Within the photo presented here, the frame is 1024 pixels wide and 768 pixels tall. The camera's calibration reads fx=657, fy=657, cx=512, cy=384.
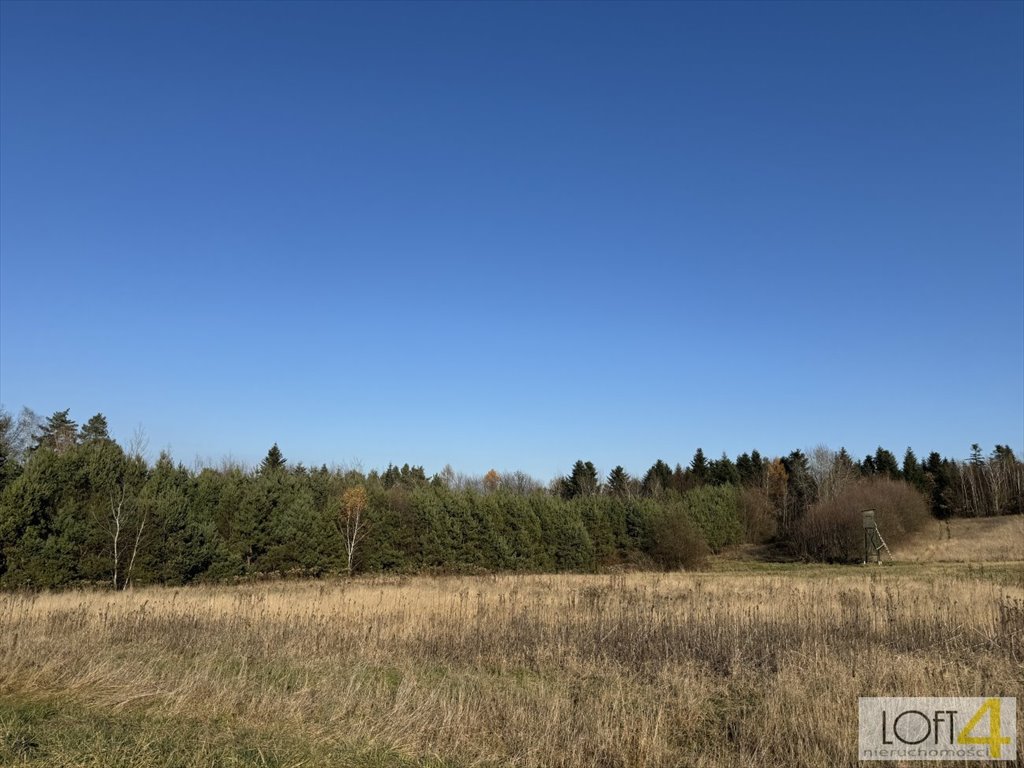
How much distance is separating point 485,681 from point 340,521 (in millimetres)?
31946

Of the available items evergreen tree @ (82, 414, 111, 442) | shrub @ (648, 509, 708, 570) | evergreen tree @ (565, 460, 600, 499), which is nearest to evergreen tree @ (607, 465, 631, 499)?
evergreen tree @ (565, 460, 600, 499)

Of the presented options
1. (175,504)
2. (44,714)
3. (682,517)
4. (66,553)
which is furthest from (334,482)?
(44,714)

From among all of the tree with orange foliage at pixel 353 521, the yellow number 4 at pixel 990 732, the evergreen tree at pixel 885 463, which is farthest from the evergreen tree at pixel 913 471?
the yellow number 4 at pixel 990 732

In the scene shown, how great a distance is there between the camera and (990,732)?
17.3 feet

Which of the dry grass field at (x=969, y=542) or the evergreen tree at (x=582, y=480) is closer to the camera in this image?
the dry grass field at (x=969, y=542)

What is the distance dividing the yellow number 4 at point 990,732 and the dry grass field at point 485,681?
0.49m

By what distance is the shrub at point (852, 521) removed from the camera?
47.5m

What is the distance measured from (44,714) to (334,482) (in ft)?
142

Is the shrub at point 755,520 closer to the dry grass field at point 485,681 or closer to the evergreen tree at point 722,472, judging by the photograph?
the evergreen tree at point 722,472

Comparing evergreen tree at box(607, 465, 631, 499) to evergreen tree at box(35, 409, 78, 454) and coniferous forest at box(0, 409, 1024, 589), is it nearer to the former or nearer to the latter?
coniferous forest at box(0, 409, 1024, 589)

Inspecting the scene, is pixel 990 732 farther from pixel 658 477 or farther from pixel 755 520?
pixel 658 477

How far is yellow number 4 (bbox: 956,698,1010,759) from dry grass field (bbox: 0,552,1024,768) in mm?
493

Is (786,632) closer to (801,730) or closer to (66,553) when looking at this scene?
(801,730)

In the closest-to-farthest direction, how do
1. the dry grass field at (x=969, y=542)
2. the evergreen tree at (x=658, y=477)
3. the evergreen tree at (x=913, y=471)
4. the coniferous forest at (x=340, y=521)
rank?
1. the coniferous forest at (x=340, y=521)
2. the dry grass field at (x=969, y=542)
3. the evergreen tree at (x=913, y=471)
4. the evergreen tree at (x=658, y=477)
